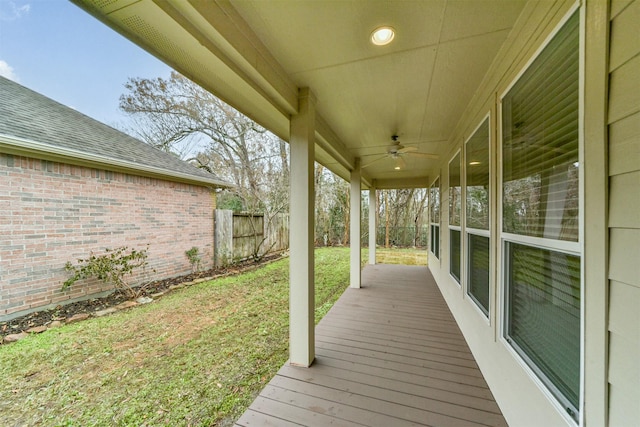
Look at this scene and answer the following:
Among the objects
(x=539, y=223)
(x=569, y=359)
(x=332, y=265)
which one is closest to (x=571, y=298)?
(x=569, y=359)

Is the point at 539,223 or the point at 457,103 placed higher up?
the point at 457,103

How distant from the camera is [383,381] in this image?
6.95 ft

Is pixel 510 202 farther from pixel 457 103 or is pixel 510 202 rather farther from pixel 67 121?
pixel 67 121

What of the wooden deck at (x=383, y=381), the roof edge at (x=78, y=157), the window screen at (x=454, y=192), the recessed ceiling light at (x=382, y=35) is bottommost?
the wooden deck at (x=383, y=381)

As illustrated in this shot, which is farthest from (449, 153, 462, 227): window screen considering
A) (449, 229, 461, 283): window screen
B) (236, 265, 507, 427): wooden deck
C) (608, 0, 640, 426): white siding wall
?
(608, 0, 640, 426): white siding wall

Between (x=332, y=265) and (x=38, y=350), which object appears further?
(x=332, y=265)

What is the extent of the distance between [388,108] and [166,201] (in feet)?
17.2

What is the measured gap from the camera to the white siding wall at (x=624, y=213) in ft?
2.52

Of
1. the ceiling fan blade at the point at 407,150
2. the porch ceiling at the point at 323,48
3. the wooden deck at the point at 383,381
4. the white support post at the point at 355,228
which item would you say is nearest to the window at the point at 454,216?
the ceiling fan blade at the point at 407,150

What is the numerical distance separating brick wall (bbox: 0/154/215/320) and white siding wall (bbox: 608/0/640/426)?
576 centimetres

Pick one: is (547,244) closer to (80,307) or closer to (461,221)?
(461,221)

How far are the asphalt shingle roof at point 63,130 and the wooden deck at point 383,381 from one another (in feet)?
15.4

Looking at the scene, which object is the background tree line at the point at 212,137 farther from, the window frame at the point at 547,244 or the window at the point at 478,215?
the window frame at the point at 547,244

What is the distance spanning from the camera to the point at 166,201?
5.38m
